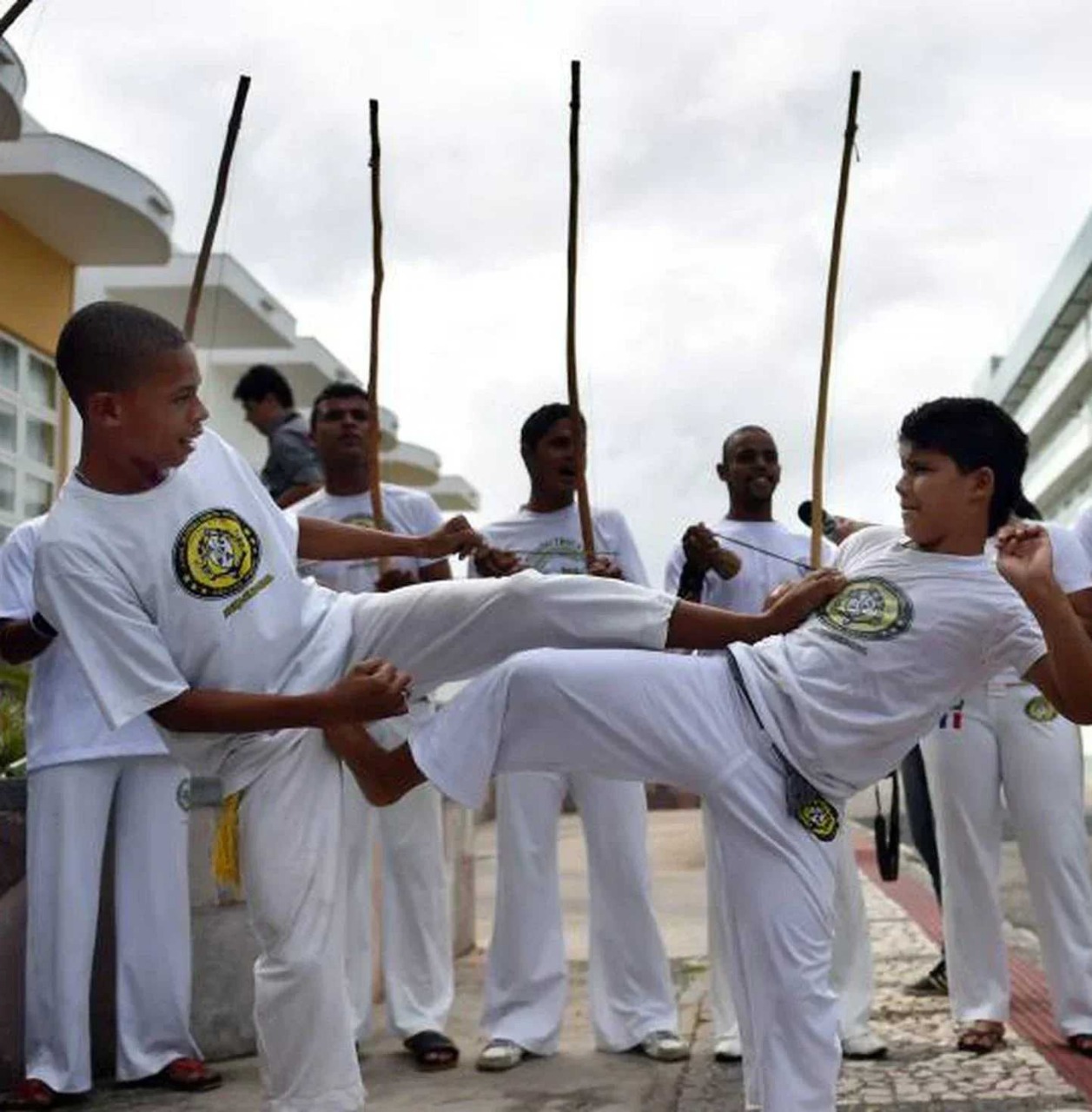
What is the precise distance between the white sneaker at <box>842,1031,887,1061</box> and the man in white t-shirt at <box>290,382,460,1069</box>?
1193 mm

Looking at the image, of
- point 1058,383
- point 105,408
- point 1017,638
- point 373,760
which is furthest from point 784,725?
point 1058,383

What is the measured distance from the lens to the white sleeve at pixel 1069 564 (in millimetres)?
4723

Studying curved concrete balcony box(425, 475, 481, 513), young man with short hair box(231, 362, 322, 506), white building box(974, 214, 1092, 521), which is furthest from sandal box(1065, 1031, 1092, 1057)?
white building box(974, 214, 1092, 521)

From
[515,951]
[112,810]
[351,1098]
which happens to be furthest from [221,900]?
[351,1098]

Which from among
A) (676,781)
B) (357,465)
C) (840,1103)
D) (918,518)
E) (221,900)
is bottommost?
(840,1103)

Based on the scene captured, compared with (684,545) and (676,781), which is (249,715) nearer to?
(676,781)

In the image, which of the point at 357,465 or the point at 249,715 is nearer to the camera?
the point at 249,715

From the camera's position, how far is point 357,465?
600 centimetres

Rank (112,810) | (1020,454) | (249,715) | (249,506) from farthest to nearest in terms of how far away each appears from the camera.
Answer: (112,810) < (1020,454) < (249,506) < (249,715)

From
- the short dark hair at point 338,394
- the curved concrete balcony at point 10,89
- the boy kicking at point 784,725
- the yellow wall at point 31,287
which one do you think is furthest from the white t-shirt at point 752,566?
the yellow wall at point 31,287

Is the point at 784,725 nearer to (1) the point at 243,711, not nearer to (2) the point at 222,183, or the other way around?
(1) the point at 243,711

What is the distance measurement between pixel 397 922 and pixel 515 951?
0.43m

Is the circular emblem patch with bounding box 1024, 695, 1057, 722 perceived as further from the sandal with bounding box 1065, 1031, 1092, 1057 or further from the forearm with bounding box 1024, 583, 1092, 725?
the forearm with bounding box 1024, 583, 1092, 725

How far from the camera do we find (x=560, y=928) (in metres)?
5.59
